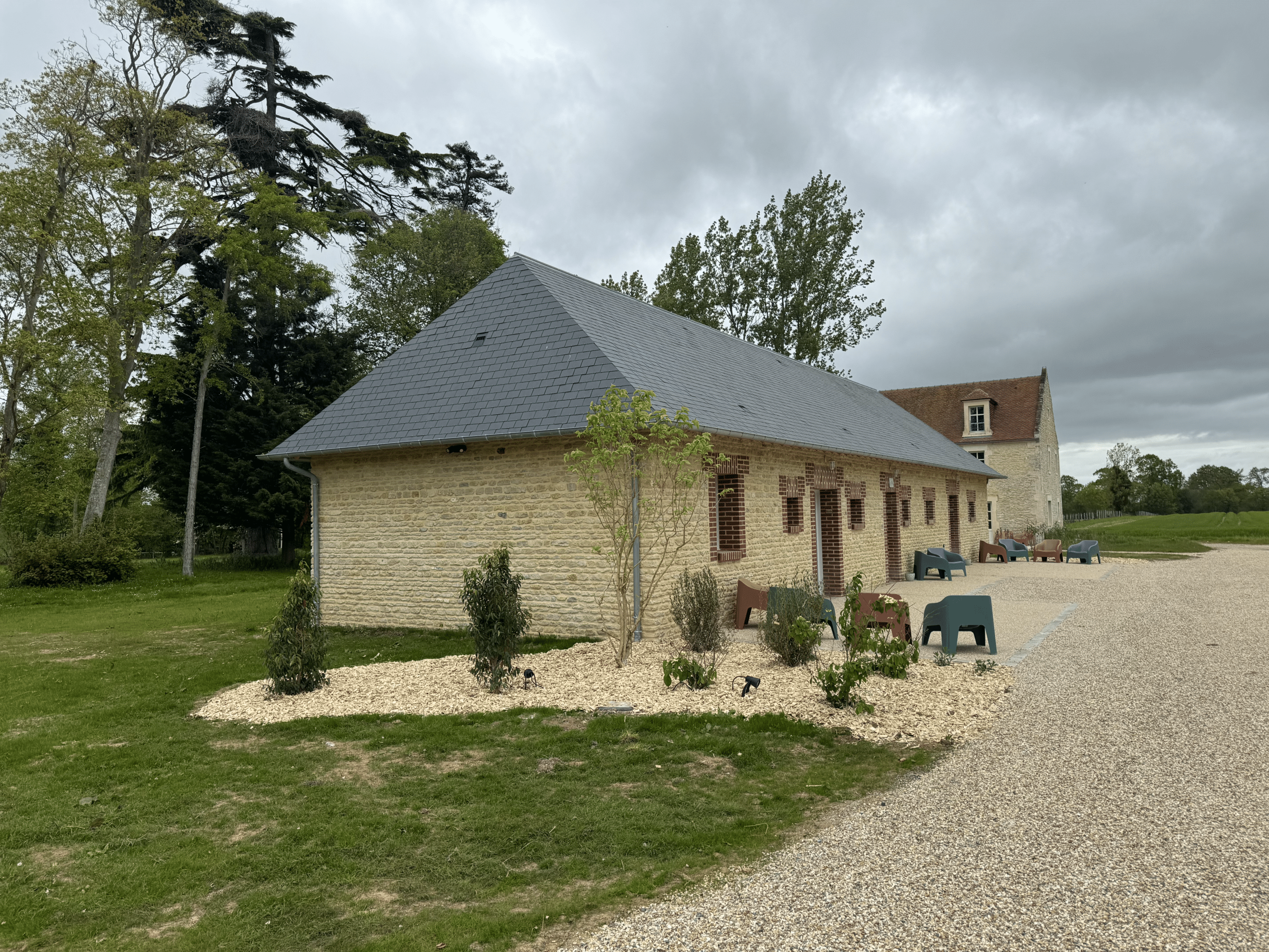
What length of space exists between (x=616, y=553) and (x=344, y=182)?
1002 inches

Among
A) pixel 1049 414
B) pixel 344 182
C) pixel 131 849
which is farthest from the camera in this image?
pixel 1049 414

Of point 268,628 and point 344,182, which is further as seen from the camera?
point 344,182

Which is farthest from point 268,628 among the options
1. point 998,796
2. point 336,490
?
point 998,796

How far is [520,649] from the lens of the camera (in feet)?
33.4

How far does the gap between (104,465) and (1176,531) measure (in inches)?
1895

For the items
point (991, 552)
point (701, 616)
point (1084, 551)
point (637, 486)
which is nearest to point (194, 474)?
point (637, 486)

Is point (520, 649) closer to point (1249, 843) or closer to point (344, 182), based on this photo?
point (1249, 843)

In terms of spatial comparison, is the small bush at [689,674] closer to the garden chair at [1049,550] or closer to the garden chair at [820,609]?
the garden chair at [820,609]

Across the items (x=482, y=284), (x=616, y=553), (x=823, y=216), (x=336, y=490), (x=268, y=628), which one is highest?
(x=823, y=216)

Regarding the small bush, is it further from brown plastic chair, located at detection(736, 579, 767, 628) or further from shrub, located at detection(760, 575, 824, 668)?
brown plastic chair, located at detection(736, 579, 767, 628)

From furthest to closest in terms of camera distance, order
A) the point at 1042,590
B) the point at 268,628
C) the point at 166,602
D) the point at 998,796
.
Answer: the point at 166,602, the point at 1042,590, the point at 268,628, the point at 998,796

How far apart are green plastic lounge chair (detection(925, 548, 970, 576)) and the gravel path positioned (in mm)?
12693

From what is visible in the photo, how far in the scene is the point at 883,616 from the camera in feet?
33.6

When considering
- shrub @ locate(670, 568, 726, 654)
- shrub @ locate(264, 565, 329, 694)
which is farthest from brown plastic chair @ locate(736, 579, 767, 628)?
shrub @ locate(264, 565, 329, 694)
